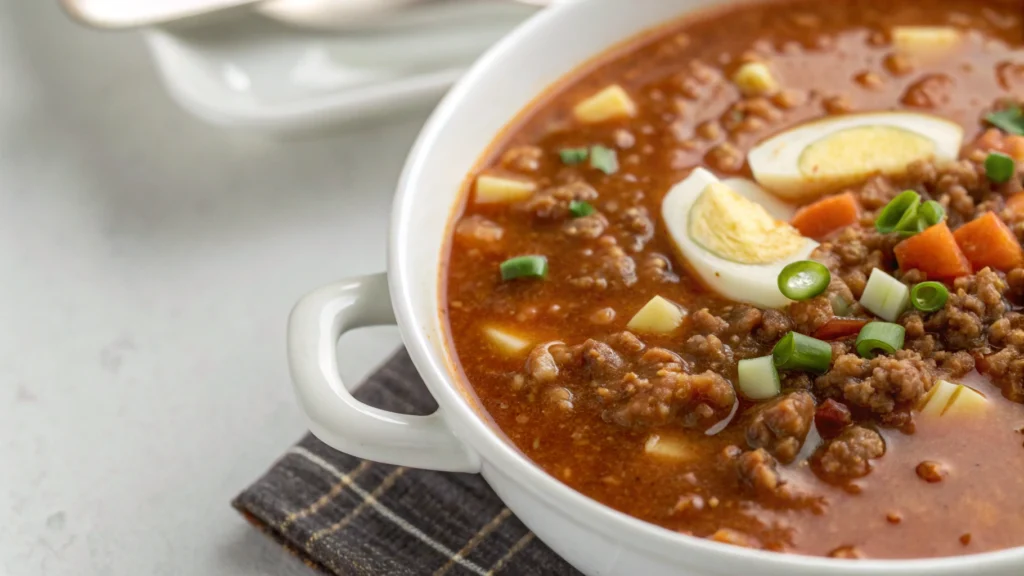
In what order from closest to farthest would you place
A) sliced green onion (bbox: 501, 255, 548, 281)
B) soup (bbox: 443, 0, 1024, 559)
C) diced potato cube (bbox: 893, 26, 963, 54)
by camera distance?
soup (bbox: 443, 0, 1024, 559) → sliced green onion (bbox: 501, 255, 548, 281) → diced potato cube (bbox: 893, 26, 963, 54)

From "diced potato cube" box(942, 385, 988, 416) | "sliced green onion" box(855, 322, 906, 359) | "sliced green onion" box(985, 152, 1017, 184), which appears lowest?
"diced potato cube" box(942, 385, 988, 416)

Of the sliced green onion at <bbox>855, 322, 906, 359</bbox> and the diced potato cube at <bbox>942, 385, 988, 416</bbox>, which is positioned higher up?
the sliced green onion at <bbox>855, 322, 906, 359</bbox>

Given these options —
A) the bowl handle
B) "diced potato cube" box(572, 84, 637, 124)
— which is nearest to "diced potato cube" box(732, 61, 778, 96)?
"diced potato cube" box(572, 84, 637, 124)

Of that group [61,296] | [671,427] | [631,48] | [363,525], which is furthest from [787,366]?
[61,296]

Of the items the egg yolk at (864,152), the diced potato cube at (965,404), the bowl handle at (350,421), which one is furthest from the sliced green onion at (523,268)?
the diced potato cube at (965,404)

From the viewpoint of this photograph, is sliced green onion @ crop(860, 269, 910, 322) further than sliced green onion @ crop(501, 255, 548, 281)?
No

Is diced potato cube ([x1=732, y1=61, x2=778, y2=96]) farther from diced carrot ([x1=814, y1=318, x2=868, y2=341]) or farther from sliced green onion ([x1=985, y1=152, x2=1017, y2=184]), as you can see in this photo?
diced carrot ([x1=814, y1=318, x2=868, y2=341])

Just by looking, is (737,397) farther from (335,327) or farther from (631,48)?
(631,48)
